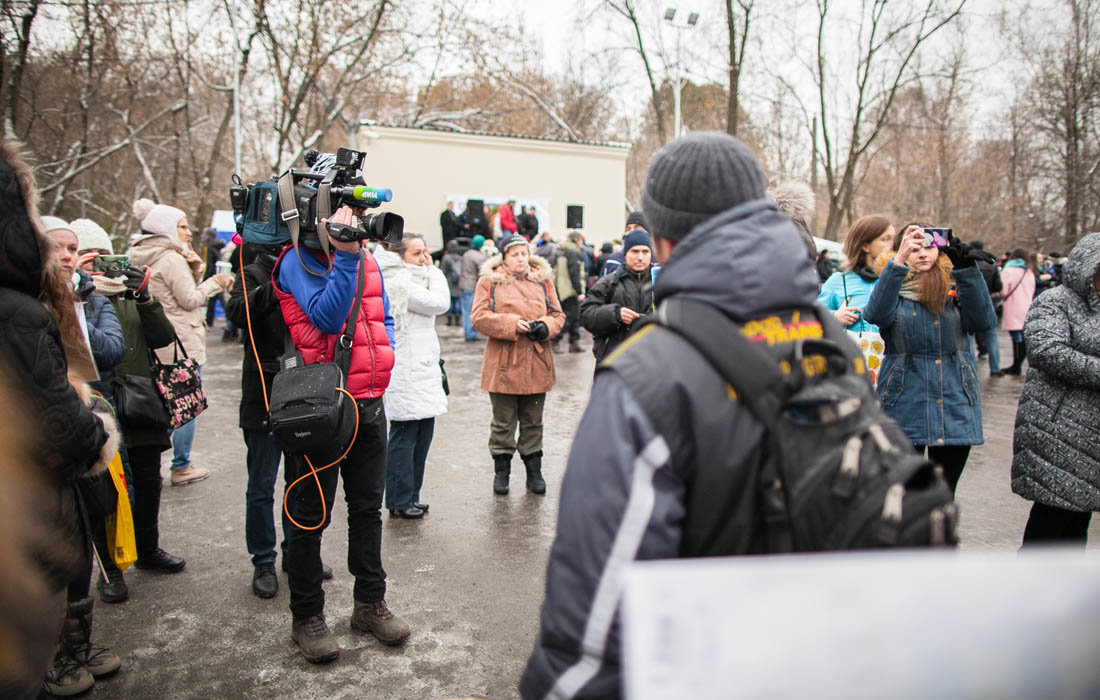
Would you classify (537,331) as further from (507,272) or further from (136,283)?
(136,283)

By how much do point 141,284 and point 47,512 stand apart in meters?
2.41

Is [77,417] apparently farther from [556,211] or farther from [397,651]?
[556,211]

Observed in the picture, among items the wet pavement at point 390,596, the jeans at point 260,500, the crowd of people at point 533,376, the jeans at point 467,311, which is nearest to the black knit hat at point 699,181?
the crowd of people at point 533,376

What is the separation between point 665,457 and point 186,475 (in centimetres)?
543

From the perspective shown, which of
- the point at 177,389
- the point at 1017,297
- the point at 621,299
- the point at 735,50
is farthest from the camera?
the point at 735,50

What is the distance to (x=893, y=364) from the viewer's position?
3990mm

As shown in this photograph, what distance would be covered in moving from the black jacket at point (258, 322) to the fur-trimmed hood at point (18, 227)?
4.35ft

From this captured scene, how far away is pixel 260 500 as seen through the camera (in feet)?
13.2

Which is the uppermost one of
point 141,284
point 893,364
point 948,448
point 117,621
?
point 141,284

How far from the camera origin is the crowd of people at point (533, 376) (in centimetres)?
137

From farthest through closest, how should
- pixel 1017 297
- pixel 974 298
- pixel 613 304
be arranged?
pixel 1017 297 < pixel 613 304 < pixel 974 298

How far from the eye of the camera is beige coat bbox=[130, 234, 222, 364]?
5438 mm

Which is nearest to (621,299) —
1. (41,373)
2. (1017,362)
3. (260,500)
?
(260,500)

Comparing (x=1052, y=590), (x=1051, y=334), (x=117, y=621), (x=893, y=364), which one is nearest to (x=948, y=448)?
(x=893, y=364)
